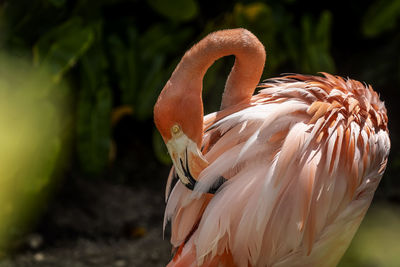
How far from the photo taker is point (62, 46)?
3361 millimetres

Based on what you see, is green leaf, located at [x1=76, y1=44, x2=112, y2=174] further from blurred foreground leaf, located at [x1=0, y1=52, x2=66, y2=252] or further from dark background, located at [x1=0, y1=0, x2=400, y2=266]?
blurred foreground leaf, located at [x1=0, y1=52, x2=66, y2=252]

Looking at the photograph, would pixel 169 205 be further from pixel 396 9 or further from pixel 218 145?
pixel 396 9

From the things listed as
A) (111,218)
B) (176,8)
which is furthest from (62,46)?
(111,218)

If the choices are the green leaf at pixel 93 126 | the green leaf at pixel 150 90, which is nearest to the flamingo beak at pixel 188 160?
the green leaf at pixel 93 126

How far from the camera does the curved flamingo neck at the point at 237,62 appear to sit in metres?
1.86

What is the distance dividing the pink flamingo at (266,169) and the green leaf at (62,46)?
5.30ft

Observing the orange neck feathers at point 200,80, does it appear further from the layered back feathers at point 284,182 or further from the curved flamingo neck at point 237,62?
the layered back feathers at point 284,182

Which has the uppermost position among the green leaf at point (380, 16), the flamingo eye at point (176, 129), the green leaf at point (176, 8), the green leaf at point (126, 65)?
the green leaf at point (176, 8)

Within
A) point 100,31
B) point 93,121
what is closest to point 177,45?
point 100,31

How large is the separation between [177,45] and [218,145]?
99.0 inches

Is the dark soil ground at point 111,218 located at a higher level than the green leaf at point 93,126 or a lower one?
lower

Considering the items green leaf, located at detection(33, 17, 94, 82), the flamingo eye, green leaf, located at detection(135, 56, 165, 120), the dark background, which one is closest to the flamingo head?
the flamingo eye

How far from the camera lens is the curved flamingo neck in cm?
186

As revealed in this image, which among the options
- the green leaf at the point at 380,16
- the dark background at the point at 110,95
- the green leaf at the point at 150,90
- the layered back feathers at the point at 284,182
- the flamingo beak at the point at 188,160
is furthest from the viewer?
the green leaf at the point at 380,16
